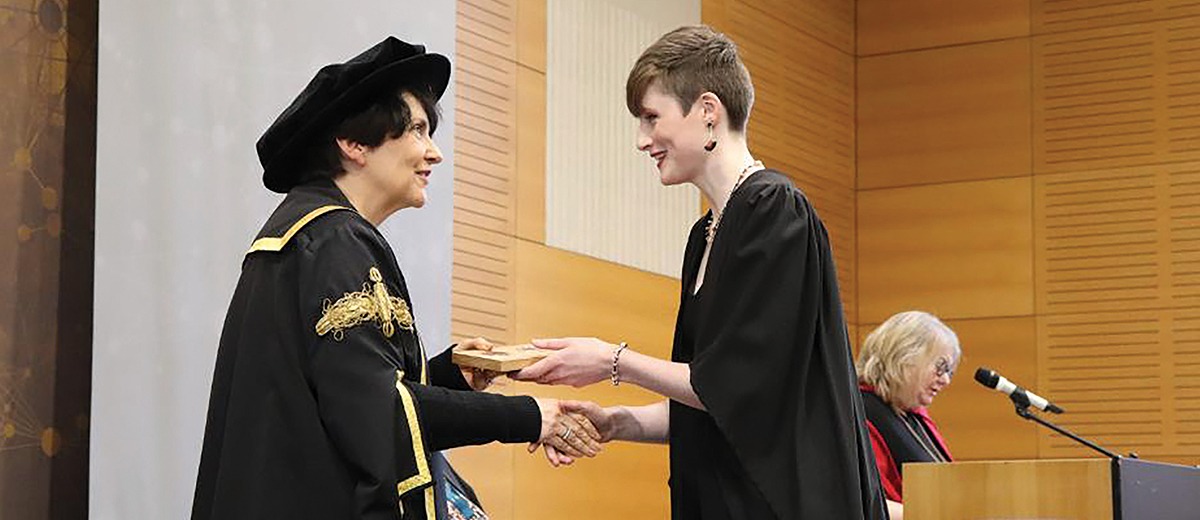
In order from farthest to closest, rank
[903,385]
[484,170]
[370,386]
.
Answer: [484,170]
[903,385]
[370,386]

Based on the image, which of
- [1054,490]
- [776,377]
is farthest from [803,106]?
[776,377]

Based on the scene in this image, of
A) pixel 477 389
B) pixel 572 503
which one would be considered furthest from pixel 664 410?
pixel 572 503

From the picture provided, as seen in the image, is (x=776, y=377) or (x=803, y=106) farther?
(x=803, y=106)

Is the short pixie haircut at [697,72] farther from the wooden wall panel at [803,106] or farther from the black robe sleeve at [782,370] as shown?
the wooden wall panel at [803,106]

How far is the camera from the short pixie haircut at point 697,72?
322 centimetres

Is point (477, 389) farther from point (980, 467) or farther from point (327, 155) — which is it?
point (980, 467)

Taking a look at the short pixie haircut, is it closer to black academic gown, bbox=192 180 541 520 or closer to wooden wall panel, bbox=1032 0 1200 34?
black academic gown, bbox=192 180 541 520

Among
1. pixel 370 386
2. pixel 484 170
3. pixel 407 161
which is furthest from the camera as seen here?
pixel 484 170

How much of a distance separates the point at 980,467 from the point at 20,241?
2529 mm

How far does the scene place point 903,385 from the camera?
224 inches

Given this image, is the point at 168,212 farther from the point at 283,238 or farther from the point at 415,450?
the point at 415,450

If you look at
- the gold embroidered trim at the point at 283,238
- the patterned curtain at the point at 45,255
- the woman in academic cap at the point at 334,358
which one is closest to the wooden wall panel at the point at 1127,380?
the patterned curtain at the point at 45,255

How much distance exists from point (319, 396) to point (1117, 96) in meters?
6.15

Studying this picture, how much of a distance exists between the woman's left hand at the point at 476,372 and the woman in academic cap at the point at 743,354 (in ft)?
0.63
